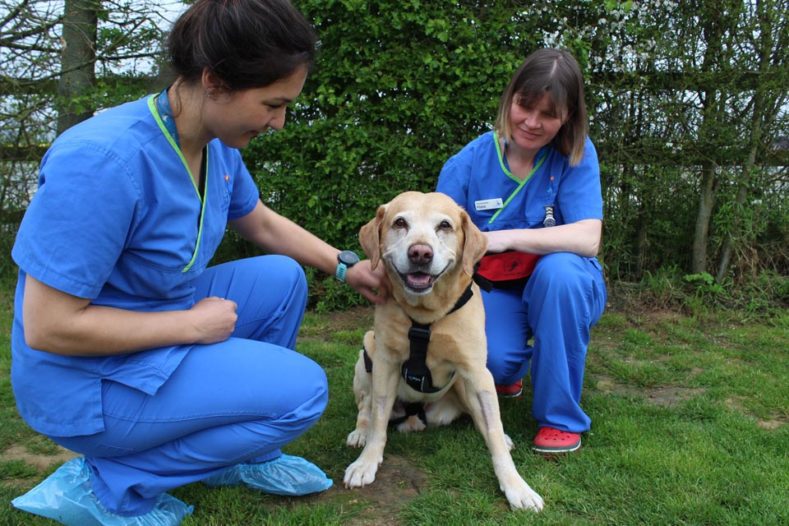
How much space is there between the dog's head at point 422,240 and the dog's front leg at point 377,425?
44cm

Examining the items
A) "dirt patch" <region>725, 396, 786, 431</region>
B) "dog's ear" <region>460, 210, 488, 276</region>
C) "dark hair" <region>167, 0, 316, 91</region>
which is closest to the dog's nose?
"dog's ear" <region>460, 210, 488, 276</region>

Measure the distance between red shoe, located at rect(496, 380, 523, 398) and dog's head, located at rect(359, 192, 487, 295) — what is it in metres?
1.17

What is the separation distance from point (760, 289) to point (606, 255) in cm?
137

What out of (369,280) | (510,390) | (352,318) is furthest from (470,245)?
(352,318)

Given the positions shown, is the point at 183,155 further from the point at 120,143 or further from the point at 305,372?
the point at 305,372

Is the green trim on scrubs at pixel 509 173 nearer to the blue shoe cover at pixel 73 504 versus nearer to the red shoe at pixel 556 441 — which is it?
the red shoe at pixel 556 441

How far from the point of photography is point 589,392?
387 cm

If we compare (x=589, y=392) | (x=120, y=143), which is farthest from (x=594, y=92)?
(x=120, y=143)

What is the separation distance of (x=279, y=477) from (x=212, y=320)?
2.51ft

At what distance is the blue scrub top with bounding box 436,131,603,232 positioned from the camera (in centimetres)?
327

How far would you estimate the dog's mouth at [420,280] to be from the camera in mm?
2752

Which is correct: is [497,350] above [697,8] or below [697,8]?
below

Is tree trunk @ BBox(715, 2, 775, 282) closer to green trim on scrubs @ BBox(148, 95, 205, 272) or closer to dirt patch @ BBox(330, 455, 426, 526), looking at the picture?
dirt patch @ BBox(330, 455, 426, 526)

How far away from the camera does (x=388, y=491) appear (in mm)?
2705
